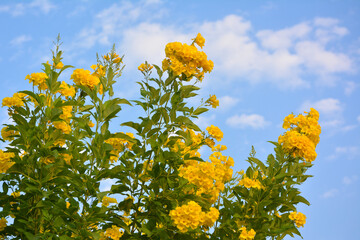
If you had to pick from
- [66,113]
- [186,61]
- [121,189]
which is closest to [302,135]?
[186,61]

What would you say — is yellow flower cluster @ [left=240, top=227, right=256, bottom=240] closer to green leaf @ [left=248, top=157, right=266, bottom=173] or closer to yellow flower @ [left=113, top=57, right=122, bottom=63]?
green leaf @ [left=248, top=157, right=266, bottom=173]

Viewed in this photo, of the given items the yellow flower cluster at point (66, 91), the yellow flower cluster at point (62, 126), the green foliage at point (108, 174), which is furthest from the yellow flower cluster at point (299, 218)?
the yellow flower cluster at point (66, 91)

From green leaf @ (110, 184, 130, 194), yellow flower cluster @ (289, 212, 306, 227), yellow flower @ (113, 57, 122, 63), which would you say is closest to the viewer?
green leaf @ (110, 184, 130, 194)

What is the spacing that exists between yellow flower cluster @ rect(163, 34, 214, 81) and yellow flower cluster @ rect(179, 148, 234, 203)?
98 centimetres

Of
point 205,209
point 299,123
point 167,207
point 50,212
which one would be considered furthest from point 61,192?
point 299,123

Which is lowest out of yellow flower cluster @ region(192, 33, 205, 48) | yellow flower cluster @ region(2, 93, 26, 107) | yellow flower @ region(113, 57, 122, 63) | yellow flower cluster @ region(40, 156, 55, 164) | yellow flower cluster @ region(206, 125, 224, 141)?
yellow flower cluster @ region(40, 156, 55, 164)

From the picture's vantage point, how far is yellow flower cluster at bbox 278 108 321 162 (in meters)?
4.47

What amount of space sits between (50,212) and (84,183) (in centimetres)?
49

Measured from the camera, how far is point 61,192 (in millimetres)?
4195

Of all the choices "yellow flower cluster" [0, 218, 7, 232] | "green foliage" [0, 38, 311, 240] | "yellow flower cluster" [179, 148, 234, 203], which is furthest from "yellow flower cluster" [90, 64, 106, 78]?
"yellow flower cluster" [0, 218, 7, 232]

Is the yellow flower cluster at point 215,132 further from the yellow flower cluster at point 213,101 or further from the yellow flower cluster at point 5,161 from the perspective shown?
the yellow flower cluster at point 5,161

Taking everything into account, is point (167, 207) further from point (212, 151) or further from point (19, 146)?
point (19, 146)

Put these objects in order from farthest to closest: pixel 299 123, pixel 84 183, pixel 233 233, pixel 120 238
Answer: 1. pixel 299 123
2. pixel 233 233
3. pixel 120 238
4. pixel 84 183

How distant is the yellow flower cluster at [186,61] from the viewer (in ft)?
13.8
